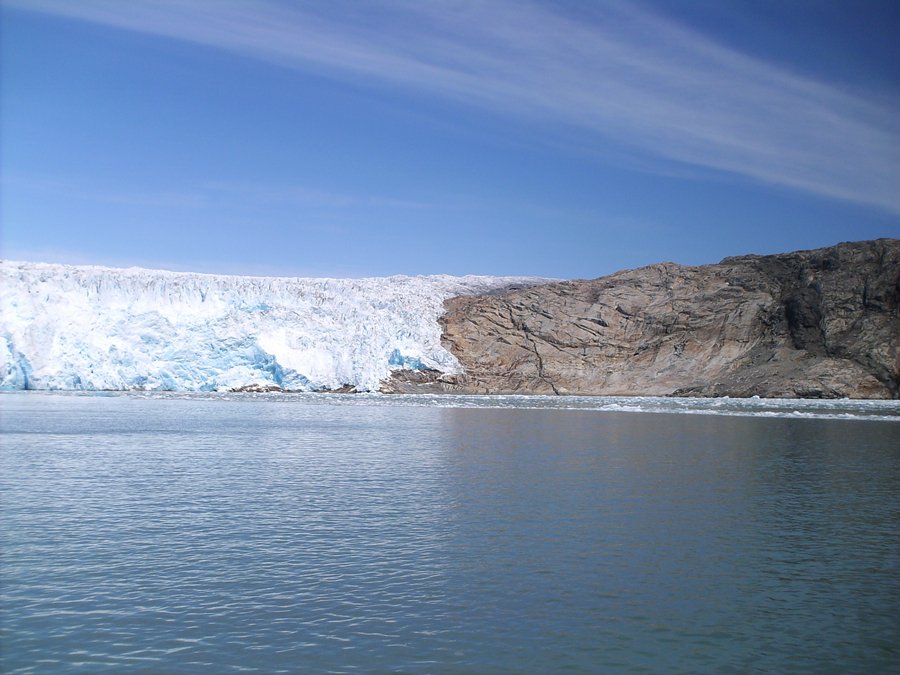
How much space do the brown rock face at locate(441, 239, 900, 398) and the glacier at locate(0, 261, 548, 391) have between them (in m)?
6.86

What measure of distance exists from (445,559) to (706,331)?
157 ft

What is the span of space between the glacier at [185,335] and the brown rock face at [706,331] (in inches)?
270

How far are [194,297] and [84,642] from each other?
4065cm

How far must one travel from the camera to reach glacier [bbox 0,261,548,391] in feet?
133

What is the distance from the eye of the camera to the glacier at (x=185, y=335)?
4069 centimetres

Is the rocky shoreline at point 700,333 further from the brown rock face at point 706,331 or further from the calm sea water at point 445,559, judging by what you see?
the calm sea water at point 445,559

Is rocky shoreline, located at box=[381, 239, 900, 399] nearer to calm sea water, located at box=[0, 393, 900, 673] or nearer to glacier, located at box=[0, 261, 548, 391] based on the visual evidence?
glacier, located at box=[0, 261, 548, 391]

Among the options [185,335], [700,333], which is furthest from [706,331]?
[185,335]

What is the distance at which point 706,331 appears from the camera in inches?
2108

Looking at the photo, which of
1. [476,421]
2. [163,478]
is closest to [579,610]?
[163,478]

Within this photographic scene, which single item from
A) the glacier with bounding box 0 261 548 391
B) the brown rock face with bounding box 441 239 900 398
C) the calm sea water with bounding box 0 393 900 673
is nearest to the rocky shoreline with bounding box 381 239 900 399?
the brown rock face with bounding box 441 239 900 398

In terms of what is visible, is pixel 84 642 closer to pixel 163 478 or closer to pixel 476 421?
pixel 163 478

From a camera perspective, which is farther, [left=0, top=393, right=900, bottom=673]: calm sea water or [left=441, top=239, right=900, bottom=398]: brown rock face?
[left=441, top=239, right=900, bottom=398]: brown rock face

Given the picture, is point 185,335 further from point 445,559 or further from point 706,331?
point 445,559
